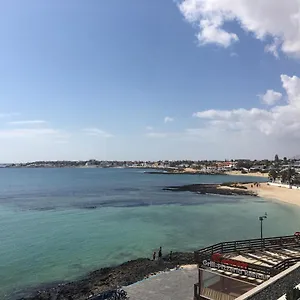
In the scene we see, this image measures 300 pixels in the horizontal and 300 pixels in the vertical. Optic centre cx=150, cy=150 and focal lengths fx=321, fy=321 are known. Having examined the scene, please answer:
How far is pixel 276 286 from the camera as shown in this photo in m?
Answer: 13.3

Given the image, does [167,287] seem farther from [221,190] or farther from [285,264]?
[221,190]

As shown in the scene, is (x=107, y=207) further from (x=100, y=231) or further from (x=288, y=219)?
(x=288, y=219)

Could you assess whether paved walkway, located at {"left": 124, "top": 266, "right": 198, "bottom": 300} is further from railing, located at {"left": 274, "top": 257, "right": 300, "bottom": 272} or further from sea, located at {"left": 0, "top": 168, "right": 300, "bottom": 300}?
railing, located at {"left": 274, "top": 257, "right": 300, "bottom": 272}

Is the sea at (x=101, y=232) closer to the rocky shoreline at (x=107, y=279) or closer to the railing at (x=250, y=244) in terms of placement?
the rocky shoreline at (x=107, y=279)

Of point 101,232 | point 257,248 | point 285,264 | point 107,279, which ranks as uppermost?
point 285,264

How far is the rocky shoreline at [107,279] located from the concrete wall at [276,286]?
11.9 m

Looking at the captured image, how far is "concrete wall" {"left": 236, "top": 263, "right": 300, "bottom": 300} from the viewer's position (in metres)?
12.3

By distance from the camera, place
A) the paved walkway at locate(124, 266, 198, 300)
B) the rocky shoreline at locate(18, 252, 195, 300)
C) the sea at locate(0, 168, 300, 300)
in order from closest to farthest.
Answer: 1. the paved walkway at locate(124, 266, 198, 300)
2. the rocky shoreline at locate(18, 252, 195, 300)
3. the sea at locate(0, 168, 300, 300)

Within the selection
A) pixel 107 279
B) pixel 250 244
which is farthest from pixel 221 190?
pixel 250 244

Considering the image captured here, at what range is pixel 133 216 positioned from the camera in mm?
52344

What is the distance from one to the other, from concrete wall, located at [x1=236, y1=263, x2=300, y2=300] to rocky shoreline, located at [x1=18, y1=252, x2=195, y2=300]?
11.9 meters

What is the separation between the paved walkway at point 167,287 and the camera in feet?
64.6

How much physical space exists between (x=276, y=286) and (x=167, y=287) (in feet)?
31.6

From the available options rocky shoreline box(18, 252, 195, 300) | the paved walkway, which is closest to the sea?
rocky shoreline box(18, 252, 195, 300)
